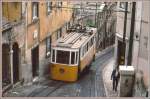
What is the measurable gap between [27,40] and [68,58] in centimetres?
76

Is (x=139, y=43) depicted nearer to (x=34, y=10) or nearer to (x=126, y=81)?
(x=126, y=81)

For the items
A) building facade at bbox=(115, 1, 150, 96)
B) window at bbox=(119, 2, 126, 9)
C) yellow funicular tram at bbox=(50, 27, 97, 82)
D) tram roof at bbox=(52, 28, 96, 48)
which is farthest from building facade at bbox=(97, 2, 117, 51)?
building facade at bbox=(115, 1, 150, 96)

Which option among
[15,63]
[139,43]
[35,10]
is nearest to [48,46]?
[35,10]

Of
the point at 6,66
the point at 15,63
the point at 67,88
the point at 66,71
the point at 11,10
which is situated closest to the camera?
the point at 6,66

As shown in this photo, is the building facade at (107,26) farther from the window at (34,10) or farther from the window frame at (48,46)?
the window at (34,10)

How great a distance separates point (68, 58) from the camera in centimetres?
614

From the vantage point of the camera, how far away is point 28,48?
575 cm

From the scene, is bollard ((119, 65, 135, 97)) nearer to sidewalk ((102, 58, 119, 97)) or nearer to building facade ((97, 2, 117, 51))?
sidewalk ((102, 58, 119, 97))

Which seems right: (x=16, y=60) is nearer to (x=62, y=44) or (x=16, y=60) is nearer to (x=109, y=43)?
(x=62, y=44)

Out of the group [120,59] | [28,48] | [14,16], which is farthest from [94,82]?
[14,16]

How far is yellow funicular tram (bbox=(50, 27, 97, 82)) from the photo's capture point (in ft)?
19.2

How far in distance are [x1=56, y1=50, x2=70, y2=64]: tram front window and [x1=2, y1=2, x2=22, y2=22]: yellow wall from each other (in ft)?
3.17

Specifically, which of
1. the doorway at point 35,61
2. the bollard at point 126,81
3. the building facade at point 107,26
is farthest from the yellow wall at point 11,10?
the bollard at point 126,81

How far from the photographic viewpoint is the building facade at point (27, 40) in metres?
4.95
